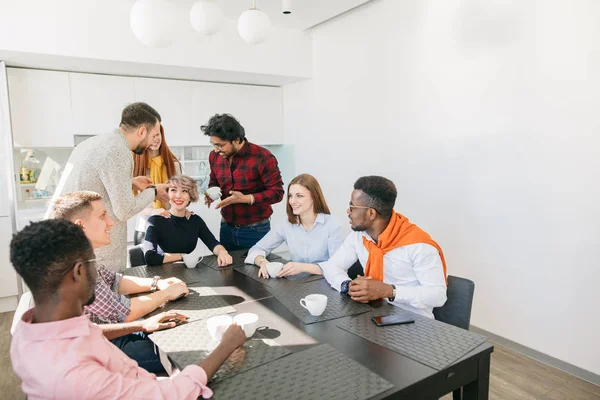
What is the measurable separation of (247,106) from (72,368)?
13.6ft

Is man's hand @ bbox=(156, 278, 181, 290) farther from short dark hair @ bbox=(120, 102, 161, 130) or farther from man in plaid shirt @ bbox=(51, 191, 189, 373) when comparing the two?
short dark hair @ bbox=(120, 102, 161, 130)

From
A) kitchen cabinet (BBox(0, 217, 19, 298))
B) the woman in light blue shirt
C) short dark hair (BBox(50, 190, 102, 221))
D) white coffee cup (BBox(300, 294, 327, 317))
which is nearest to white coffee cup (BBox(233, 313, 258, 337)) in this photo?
white coffee cup (BBox(300, 294, 327, 317))

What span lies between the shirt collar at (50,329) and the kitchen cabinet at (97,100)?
3180 mm

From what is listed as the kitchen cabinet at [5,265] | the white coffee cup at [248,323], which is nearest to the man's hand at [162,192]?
the white coffee cup at [248,323]

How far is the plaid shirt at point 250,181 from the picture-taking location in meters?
2.96

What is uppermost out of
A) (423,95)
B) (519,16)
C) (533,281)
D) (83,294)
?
(519,16)

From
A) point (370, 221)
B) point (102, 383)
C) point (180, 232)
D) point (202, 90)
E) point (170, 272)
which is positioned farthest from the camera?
point (202, 90)

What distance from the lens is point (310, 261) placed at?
2.34 metres

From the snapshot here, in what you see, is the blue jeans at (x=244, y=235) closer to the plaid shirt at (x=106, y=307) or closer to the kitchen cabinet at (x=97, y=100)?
the plaid shirt at (x=106, y=307)

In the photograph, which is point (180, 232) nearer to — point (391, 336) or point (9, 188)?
point (391, 336)

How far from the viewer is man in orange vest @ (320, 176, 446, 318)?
5.57 ft

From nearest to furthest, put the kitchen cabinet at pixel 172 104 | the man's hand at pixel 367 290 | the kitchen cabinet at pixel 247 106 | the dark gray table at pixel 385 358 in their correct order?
the dark gray table at pixel 385 358, the man's hand at pixel 367 290, the kitchen cabinet at pixel 172 104, the kitchen cabinet at pixel 247 106

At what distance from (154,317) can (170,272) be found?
0.64 m

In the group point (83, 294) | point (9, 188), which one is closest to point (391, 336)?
point (83, 294)
